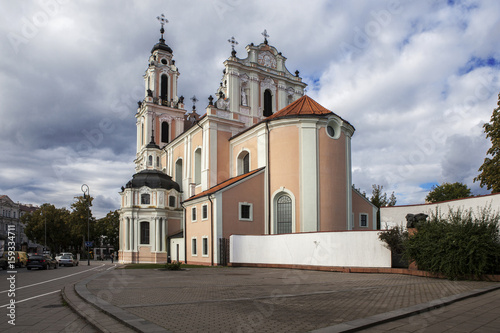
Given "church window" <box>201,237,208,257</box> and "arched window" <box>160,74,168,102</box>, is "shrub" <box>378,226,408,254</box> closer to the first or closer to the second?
"church window" <box>201,237,208,257</box>

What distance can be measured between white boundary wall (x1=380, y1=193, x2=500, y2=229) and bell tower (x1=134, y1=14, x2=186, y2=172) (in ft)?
113

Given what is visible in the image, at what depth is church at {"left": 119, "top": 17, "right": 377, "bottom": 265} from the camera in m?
29.8

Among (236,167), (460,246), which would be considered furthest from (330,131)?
(460,246)

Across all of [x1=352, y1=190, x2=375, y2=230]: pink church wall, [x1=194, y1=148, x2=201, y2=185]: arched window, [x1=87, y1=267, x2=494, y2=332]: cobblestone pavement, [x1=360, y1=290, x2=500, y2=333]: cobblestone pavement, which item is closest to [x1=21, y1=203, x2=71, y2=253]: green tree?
[x1=194, y1=148, x2=201, y2=185]: arched window

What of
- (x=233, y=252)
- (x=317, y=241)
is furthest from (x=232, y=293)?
(x=233, y=252)

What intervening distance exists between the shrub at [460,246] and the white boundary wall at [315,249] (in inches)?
126

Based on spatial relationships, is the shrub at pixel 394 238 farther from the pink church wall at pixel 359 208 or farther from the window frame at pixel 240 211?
the pink church wall at pixel 359 208

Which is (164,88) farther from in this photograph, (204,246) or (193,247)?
(204,246)

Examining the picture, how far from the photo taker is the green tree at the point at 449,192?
53.7 meters

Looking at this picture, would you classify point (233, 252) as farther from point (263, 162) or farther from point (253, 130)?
point (253, 130)

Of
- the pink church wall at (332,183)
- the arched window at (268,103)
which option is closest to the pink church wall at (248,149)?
the pink church wall at (332,183)

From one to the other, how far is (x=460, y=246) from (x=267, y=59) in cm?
3205

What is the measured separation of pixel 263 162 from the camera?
32.2 m

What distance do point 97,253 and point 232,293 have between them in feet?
251
